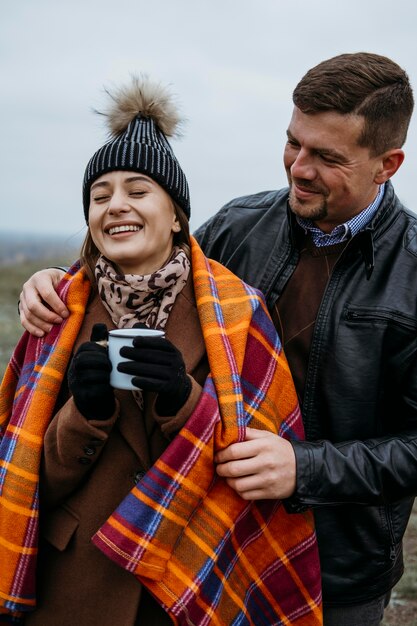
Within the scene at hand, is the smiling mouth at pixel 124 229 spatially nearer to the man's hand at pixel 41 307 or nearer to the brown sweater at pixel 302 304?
the man's hand at pixel 41 307

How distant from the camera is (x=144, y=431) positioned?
7.73 ft

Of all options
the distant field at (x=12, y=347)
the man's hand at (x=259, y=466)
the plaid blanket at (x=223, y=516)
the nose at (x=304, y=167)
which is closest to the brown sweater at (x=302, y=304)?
the plaid blanket at (x=223, y=516)

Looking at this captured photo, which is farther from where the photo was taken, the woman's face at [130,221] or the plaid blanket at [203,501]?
the woman's face at [130,221]

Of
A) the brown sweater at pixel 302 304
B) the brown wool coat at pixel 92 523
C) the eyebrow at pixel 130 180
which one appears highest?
the eyebrow at pixel 130 180

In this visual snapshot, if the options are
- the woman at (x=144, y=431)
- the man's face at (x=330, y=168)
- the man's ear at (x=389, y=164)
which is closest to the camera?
the woman at (x=144, y=431)

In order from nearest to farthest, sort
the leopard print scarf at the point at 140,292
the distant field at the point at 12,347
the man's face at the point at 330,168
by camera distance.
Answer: the leopard print scarf at the point at 140,292, the man's face at the point at 330,168, the distant field at the point at 12,347

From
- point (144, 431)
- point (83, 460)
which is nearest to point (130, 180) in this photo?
point (144, 431)

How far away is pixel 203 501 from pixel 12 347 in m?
10.4

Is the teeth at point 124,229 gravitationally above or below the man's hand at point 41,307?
above

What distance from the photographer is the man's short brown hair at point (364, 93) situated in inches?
103

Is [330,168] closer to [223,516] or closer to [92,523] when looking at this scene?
[223,516]

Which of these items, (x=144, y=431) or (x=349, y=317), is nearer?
(x=144, y=431)

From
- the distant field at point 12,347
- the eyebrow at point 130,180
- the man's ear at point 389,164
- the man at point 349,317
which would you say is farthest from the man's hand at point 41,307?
the distant field at point 12,347

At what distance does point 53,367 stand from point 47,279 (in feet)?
1.51
